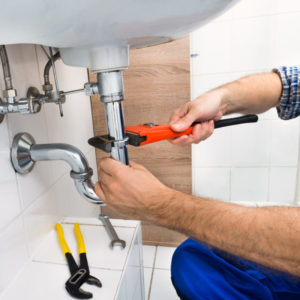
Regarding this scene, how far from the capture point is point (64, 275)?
1.61ft

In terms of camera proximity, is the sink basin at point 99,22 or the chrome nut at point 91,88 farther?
the chrome nut at point 91,88

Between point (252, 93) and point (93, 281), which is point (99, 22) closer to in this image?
point (93, 281)

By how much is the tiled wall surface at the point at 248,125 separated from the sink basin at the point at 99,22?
79cm

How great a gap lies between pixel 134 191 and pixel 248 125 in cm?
91

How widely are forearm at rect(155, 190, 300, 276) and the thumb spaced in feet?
0.43

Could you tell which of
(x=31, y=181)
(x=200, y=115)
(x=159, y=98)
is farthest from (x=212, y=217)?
(x=159, y=98)

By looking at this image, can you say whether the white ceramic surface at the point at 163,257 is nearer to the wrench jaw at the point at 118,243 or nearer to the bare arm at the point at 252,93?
the wrench jaw at the point at 118,243

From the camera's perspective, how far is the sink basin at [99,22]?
24 centimetres

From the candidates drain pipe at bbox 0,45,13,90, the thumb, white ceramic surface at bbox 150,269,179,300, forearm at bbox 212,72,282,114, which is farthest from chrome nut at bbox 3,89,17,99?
white ceramic surface at bbox 150,269,179,300

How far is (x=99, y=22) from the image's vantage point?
0.93 feet

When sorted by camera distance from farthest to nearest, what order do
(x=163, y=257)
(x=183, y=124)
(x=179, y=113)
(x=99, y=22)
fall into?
1. (x=163, y=257)
2. (x=179, y=113)
3. (x=183, y=124)
4. (x=99, y=22)

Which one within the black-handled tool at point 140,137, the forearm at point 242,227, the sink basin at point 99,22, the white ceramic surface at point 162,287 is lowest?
the white ceramic surface at point 162,287

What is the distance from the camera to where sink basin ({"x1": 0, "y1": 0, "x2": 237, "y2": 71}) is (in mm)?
242

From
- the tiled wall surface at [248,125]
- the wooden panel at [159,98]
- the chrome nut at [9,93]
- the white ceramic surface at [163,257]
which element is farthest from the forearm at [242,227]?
the tiled wall surface at [248,125]
